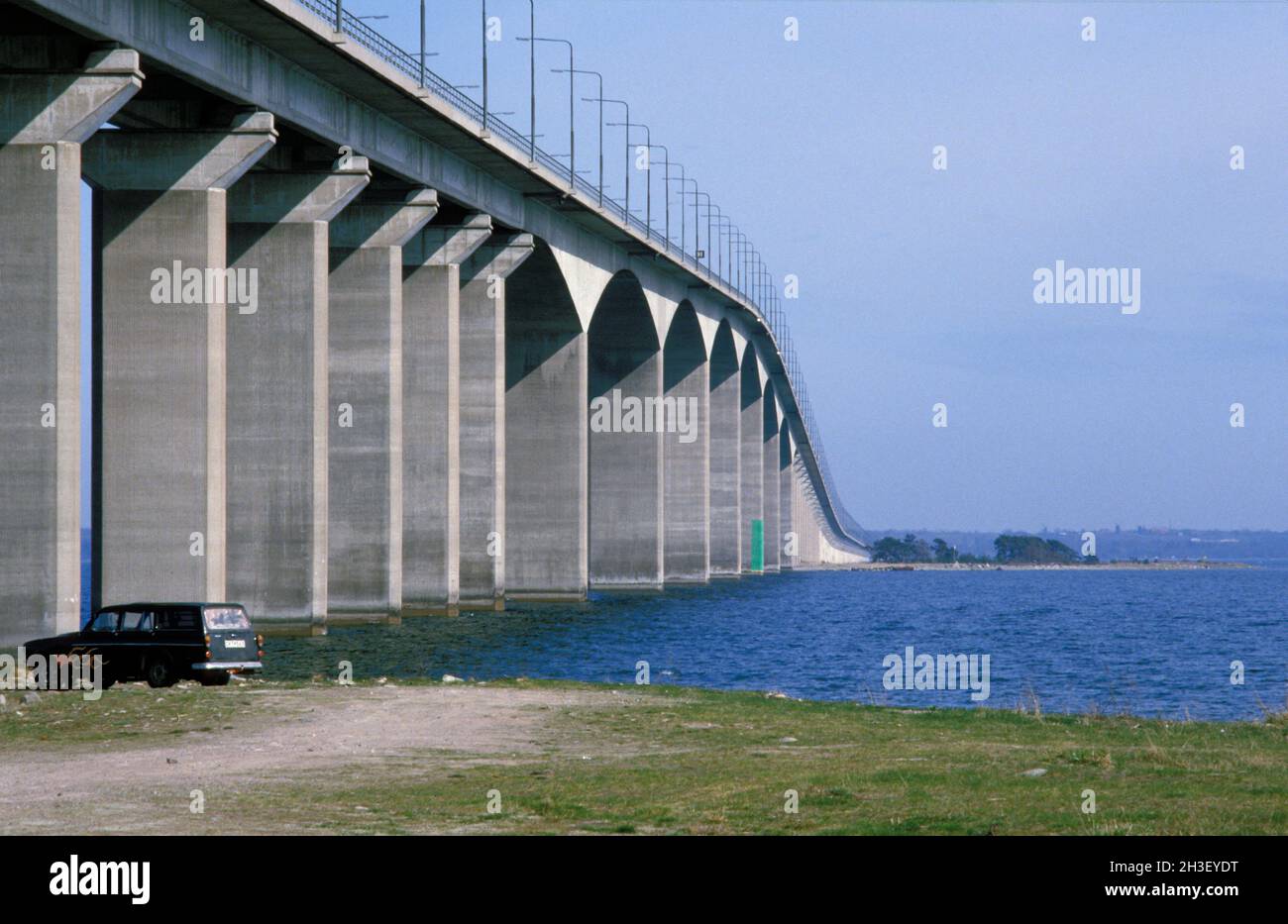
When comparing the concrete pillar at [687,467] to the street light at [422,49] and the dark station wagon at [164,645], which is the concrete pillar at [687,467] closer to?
the street light at [422,49]


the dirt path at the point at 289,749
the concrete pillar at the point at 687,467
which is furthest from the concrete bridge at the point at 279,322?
the concrete pillar at the point at 687,467

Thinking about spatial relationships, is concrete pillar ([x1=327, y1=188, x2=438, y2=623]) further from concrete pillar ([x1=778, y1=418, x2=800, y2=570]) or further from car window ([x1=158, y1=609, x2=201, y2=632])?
concrete pillar ([x1=778, y1=418, x2=800, y2=570])

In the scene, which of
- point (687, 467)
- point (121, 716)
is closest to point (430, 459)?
point (121, 716)

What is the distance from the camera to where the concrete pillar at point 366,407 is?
5562 cm

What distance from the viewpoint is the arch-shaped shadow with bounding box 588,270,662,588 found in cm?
9469

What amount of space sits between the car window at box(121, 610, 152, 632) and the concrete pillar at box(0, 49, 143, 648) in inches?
138

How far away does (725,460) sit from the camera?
118688 mm

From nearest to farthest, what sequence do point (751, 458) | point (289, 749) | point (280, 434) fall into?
point (289, 749)
point (280, 434)
point (751, 458)

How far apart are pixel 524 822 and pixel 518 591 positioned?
215 feet

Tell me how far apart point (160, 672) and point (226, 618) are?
1.50 meters

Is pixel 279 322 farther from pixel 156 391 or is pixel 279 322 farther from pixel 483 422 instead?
pixel 483 422

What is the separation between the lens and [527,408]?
Result: 79312 millimetres

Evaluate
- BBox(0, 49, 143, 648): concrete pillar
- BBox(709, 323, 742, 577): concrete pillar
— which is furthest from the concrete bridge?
BBox(709, 323, 742, 577): concrete pillar

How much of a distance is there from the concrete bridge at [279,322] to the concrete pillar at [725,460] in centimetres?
3629
